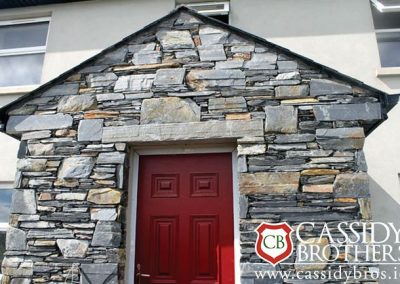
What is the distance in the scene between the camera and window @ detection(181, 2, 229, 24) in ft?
19.9

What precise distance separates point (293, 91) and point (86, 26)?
13.1 ft

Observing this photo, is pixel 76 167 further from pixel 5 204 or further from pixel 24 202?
pixel 5 204

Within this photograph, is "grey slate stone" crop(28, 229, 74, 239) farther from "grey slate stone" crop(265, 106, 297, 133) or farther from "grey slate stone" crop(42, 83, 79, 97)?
"grey slate stone" crop(265, 106, 297, 133)

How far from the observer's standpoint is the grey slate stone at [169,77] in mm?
3993

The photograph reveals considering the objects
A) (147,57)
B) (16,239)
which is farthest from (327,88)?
(16,239)

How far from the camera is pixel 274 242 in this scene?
346 cm

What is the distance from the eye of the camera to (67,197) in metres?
3.81

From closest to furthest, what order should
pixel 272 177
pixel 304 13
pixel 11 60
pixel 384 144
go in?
pixel 272 177
pixel 384 144
pixel 304 13
pixel 11 60

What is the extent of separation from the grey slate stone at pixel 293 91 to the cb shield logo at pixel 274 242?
1252 mm

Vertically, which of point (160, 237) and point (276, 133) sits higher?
point (276, 133)

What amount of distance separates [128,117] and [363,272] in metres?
2.64

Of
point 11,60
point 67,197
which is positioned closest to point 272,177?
point 67,197

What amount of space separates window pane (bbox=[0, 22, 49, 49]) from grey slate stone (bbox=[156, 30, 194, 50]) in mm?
3252

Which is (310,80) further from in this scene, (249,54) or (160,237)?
(160,237)
